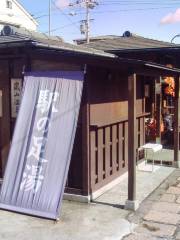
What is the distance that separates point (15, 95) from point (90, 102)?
5.63 ft

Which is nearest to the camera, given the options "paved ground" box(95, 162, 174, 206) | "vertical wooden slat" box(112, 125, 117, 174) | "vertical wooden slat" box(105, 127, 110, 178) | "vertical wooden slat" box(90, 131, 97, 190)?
"vertical wooden slat" box(90, 131, 97, 190)

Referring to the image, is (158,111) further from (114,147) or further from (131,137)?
(131,137)

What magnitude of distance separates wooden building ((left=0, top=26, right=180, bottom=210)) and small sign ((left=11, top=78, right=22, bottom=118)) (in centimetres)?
6

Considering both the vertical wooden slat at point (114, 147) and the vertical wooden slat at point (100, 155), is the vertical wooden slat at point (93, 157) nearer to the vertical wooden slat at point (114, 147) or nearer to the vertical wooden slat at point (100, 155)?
the vertical wooden slat at point (100, 155)

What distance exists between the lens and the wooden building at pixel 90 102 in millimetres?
7418

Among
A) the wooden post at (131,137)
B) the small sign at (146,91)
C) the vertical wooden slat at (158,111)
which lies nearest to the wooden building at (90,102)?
the wooden post at (131,137)

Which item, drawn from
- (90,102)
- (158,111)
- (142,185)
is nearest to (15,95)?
(90,102)

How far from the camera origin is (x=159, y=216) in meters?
7.27

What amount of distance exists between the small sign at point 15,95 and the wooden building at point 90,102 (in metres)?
0.06

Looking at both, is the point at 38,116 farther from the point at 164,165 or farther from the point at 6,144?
the point at 164,165

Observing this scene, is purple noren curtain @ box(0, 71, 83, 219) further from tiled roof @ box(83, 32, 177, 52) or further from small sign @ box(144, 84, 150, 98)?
tiled roof @ box(83, 32, 177, 52)

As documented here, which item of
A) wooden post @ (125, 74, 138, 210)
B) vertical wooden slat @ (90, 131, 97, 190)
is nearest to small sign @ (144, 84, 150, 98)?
vertical wooden slat @ (90, 131, 97, 190)

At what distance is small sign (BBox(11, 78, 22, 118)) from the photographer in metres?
8.37

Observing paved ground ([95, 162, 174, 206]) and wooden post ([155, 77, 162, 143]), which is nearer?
paved ground ([95, 162, 174, 206])
